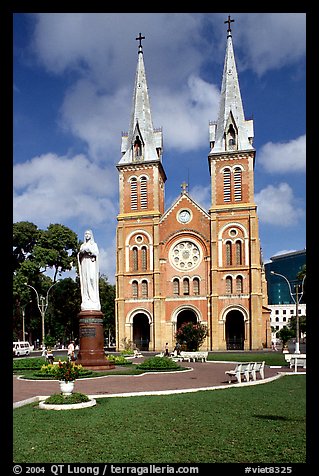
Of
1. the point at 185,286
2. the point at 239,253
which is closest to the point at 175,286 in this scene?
the point at 185,286

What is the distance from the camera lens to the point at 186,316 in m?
51.4

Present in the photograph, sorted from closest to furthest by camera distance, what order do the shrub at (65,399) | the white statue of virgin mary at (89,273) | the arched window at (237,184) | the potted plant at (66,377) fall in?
1. the shrub at (65,399)
2. the potted plant at (66,377)
3. the white statue of virgin mary at (89,273)
4. the arched window at (237,184)

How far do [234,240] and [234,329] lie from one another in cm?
939

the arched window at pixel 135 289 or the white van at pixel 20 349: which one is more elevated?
the arched window at pixel 135 289

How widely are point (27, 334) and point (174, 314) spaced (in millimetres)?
22616

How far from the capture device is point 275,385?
15.4 meters

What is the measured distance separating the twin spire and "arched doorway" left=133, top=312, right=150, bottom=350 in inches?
686

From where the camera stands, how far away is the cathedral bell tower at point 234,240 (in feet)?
156

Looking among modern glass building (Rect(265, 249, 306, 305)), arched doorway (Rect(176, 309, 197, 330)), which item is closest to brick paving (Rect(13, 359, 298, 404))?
arched doorway (Rect(176, 309, 197, 330))

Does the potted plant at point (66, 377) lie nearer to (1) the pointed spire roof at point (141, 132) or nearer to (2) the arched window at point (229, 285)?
(2) the arched window at point (229, 285)

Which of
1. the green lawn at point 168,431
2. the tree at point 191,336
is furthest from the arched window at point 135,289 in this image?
the green lawn at point 168,431

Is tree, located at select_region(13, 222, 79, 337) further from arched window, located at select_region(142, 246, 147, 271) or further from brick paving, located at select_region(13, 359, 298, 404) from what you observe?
brick paving, located at select_region(13, 359, 298, 404)
